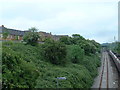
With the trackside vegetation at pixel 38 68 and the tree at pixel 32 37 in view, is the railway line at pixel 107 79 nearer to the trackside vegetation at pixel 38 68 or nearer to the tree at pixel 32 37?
the trackside vegetation at pixel 38 68

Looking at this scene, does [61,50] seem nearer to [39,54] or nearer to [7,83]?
[39,54]

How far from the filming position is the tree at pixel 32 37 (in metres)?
24.0

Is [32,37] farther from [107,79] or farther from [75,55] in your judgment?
[107,79]

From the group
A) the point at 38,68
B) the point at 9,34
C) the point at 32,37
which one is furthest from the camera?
the point at 9,34

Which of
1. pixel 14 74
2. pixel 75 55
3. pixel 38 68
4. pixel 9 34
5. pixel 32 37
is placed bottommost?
pixel 38 68

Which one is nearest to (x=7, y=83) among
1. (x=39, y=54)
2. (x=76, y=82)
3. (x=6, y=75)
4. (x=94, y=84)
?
(x=6, y=75)

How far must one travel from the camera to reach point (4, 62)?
10.7 meters

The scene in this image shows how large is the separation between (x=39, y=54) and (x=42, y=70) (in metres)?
5.68

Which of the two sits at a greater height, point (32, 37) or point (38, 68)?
point (32, 37)

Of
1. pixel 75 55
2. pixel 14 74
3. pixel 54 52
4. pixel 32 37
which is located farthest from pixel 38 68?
pixel 75 55

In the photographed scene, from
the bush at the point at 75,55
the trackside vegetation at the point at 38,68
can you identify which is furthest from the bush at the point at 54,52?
the bush at the point at 75,55

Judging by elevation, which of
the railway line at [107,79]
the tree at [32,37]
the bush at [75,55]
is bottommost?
the railway line at [107,79]

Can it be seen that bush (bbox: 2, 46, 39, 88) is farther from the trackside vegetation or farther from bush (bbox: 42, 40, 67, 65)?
bush (bbox: 42, 40, 67, 65)

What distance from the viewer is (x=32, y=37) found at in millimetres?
24031
